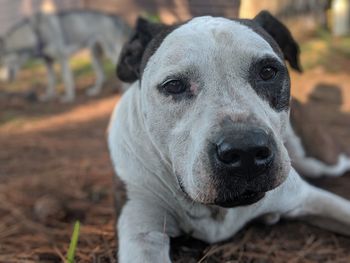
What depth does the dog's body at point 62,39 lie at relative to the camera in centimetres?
900

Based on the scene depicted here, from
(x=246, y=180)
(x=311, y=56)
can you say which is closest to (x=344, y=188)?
(x=246, y=180)

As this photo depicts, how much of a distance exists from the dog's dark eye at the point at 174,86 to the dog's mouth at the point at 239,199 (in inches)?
19.9

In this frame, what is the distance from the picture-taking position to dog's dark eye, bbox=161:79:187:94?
7.00 feet

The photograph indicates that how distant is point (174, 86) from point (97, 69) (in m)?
7.09

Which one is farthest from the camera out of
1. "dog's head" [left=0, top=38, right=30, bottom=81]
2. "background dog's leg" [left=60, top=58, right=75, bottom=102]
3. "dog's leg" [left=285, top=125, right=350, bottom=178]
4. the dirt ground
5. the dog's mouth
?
"dog's head" [left=0, top=38, right=30, bottom=81]

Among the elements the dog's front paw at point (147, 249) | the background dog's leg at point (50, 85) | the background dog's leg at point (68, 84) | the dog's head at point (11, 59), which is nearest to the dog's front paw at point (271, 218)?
the dog's front paw at point (147, 249)

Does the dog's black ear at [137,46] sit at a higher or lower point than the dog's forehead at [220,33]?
lower

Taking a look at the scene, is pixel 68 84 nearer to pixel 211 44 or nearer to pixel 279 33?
pixel 279 33

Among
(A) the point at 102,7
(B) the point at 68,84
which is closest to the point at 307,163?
(B) the point at 68,84

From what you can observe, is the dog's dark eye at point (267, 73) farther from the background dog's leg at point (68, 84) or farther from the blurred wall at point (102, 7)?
the blurred wall at point (102, 7)

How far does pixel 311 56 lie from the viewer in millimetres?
7594

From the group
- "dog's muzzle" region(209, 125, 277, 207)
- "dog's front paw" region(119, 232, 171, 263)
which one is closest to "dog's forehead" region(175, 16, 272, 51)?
"dog's muzzle" region(209, 125, 277, 207)

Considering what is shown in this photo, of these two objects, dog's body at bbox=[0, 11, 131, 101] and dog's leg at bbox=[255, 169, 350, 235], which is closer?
dog's leg at bbox=[255, 169, 350, 235]

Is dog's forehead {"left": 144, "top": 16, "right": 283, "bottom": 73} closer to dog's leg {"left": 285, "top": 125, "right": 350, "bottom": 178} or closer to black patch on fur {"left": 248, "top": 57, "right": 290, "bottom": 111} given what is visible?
black patch on fur {"left": 248, "top": 57, "right": 290, "bottom": 111}
